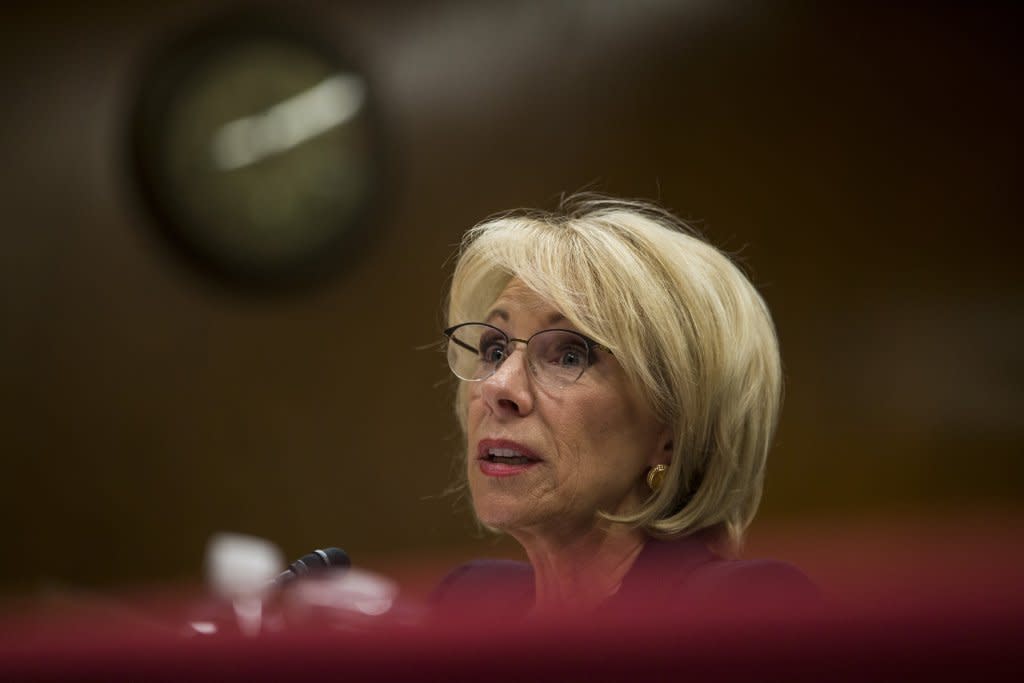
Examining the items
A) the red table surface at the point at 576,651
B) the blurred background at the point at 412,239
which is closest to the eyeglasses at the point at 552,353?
the red table surface at the point at 576,651

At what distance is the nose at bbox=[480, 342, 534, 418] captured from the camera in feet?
4.14

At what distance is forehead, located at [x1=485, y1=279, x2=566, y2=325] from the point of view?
1.28 meters

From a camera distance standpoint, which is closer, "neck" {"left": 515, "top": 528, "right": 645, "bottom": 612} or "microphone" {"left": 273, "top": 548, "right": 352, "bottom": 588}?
"microphone" {"left": 273, "top": 548, "right": 352, "bottom": 588}

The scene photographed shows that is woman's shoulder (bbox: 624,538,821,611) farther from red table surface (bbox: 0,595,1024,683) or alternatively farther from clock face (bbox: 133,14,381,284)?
clock face (bbox: 133,14,381,284)

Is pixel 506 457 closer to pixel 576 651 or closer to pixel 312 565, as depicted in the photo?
pixel 312 565

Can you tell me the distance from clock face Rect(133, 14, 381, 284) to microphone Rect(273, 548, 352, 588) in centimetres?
250

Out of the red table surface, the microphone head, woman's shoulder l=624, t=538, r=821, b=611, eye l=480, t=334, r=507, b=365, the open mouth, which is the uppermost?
eye l=480, t=334, r=507, b=365

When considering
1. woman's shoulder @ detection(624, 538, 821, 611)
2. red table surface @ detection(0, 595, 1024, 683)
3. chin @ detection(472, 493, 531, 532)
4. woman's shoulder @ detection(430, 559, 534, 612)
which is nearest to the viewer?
red table surface @ detection(0, 595, 1024, 683)

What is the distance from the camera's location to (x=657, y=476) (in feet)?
4.22

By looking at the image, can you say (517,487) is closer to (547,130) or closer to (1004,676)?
(1004,676)

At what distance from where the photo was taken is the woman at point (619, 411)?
1246 mm

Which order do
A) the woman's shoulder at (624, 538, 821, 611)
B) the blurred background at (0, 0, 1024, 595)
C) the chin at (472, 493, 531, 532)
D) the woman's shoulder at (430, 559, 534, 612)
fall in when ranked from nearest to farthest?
the woman's shoulder at (624, 538, 821, 611) → the chin at (472, 493, 531, 532) → the woman's shoulder at (430, 559, 534, 612) → the blurred background at (0, 0, 1024, 595)

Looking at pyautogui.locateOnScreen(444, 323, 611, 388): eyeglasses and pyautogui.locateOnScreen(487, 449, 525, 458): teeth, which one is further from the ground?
pyautogui.locateOnScreen(444, 323, 611, 388): eyeglasses

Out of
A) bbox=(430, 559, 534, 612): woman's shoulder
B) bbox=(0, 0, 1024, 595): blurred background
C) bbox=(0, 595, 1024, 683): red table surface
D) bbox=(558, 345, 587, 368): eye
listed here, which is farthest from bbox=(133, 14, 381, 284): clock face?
bbox=(0, 595, 1024, 683): red table surface
